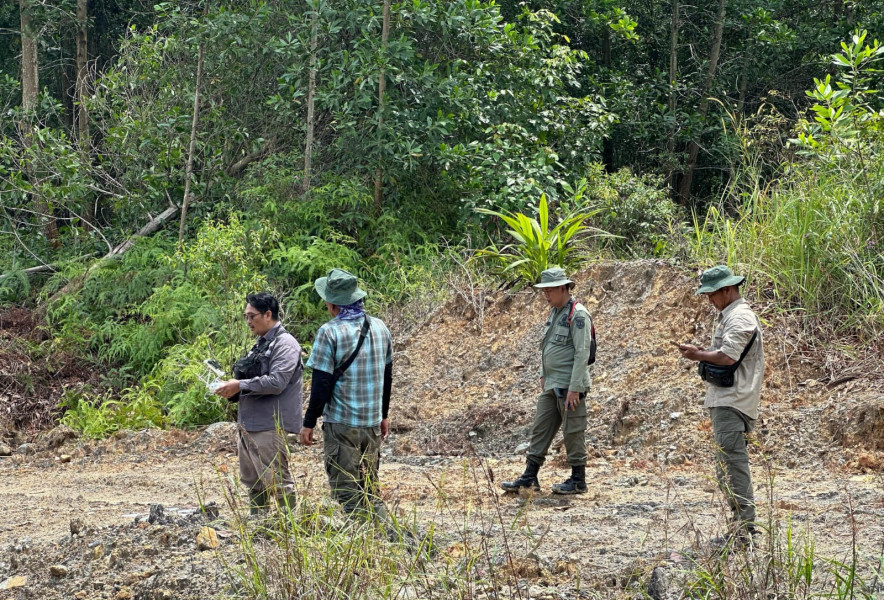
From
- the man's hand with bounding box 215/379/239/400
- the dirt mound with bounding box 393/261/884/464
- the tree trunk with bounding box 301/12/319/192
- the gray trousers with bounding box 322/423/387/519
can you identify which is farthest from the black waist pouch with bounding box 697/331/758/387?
the tree trunk with bounding box 301/12/319/192

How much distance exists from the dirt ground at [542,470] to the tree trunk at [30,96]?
671cm

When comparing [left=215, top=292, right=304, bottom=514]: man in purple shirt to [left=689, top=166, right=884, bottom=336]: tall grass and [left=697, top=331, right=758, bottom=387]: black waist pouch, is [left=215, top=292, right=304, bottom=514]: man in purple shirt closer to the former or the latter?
[left=697, top=331, right=758, bottom=387]: black waist pouch

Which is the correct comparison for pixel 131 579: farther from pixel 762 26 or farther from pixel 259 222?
pixel 762 26

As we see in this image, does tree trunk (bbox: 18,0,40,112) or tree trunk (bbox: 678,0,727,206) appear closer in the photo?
tree trunk (bbox: 18,0,40,112)

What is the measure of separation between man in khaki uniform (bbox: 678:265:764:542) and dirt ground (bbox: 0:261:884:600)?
0.62 feet

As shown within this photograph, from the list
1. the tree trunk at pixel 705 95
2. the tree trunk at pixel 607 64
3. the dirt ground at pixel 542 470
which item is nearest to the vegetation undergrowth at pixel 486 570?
the dirt ground at pixel 542 470

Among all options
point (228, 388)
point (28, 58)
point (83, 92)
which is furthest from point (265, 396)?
point (28, 58)

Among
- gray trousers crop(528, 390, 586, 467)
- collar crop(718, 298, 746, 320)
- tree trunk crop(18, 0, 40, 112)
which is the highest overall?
tree trunk crop(18, 0, 40, 112)

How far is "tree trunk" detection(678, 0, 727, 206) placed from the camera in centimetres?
1836

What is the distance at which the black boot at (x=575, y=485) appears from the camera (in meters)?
7.45

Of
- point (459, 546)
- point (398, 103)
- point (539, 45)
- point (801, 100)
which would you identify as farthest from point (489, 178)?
point (459, 546)

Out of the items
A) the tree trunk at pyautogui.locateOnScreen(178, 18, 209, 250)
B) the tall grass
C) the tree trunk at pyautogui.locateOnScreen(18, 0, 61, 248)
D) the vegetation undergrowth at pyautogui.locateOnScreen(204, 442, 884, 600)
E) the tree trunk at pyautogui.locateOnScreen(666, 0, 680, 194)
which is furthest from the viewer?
the tree trunk at pyautogui.locateOnScreen(666, 0, 680, 194)

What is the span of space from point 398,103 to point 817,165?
652cm

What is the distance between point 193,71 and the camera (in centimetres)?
1652
